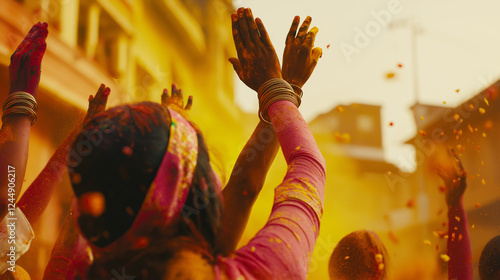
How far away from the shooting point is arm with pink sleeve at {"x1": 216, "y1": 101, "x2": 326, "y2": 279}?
127cm

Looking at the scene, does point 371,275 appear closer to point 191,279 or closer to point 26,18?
point 191,279

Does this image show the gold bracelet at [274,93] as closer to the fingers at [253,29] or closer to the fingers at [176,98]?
the fingers at [253,29]

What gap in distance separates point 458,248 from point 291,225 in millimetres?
1810

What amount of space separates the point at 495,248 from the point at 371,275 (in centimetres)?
80

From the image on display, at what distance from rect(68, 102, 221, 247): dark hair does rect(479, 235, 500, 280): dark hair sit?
6.93 ft

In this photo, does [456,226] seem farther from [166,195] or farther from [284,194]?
[166,195]

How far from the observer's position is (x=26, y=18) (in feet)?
31.0

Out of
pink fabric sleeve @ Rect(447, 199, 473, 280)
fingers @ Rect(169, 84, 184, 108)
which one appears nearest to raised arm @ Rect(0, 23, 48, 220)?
fingers @ Rect(169, 84, 184, 108)

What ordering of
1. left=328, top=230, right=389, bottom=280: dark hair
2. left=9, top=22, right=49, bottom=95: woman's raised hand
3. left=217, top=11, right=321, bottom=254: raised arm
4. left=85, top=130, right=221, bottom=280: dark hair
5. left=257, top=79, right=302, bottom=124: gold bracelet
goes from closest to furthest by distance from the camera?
left=85, top=130, right=221, bottom=280: dark hair → left=257, top=79, right=302, bottom=124: gold bracelet → left=217, top=11, right=321, bottom=254: raised arm → left=9, top=22, right=49, bottom=95: woman's raised hand → left=328, top=230, right=389, bottom=280: dark hair

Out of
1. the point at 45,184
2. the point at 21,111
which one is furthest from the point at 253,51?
the point at 45,184

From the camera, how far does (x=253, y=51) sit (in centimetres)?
178

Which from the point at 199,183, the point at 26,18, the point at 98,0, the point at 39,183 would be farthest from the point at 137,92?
the point at 199,183

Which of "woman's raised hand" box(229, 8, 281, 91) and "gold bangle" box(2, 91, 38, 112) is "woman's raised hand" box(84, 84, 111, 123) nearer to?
"gold bangle" box(2, 91, 38, 112)

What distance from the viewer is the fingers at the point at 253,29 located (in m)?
1.80
